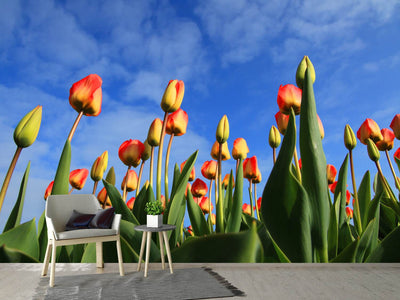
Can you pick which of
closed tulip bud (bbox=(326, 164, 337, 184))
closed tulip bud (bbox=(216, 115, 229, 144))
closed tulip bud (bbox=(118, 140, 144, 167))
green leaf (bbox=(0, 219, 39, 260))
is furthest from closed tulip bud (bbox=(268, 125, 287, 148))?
green leaf (bbox=(0, 219, 39, 260))

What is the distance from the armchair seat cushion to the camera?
144 centimetres

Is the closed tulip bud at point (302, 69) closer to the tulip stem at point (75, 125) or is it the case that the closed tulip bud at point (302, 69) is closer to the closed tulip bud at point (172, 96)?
the closed tulip bud at point (172, 96)

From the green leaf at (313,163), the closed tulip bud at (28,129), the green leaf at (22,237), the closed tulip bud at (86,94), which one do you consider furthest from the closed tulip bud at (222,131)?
the green leaf at (22,237)

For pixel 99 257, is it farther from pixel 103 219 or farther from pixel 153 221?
pixel 153 221

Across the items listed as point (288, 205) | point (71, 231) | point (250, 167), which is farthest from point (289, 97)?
point (71, 231)

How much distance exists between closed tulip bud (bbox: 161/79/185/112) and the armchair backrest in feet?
2.08

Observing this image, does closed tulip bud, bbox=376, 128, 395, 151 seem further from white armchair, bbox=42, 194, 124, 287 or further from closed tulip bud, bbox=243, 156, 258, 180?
white armchair, bbox=42, 194, 124, 287

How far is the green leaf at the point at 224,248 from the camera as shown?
151 cm

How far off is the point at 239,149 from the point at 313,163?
70 cm

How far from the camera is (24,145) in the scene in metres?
1.49

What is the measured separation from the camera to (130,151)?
6.12 ft

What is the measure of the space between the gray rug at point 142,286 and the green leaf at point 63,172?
41 cm

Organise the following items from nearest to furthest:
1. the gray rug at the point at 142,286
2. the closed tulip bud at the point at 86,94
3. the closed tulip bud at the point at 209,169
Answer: the gray rug at the point at 142,286
the closed tulip bud at the point at 86,94
the closed tulip bud at the point at 209,169

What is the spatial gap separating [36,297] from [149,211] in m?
0.54
